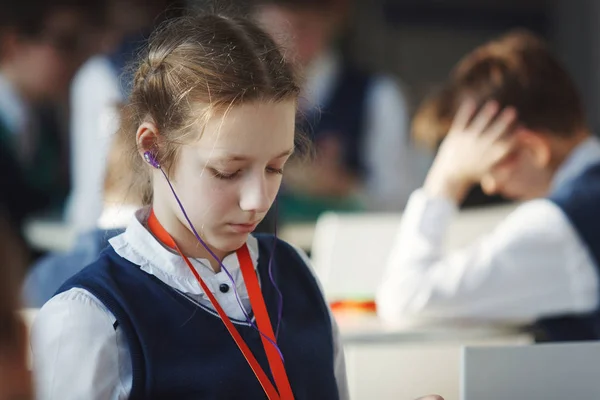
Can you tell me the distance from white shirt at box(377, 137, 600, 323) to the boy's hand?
0.14 metres

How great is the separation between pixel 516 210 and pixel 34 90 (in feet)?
9.88

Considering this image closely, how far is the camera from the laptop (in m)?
1.20

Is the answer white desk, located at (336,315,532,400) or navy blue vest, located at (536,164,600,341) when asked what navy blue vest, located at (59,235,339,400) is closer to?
white desk, located at (336,315,532,400)

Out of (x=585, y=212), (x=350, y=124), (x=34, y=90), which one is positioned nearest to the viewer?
(x=585, y=212)

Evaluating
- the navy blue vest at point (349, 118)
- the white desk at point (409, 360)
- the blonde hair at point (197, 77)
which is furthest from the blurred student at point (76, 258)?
the navy blue vest at point (349, 118)

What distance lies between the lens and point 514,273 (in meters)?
2.14

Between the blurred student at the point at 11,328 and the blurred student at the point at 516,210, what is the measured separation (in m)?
1.47

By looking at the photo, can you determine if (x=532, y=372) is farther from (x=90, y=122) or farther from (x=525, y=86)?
(x=90, y=122)

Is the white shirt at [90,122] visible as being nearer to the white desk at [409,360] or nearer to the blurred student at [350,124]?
the blurred student at [350,124]

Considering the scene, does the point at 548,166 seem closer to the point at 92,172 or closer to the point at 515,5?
the point at 92,172

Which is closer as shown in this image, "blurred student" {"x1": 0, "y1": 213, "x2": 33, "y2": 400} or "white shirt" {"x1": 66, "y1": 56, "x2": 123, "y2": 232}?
"blurred student" {"x1": 0, "y1": 213, "x2": 33, "y2": 400}

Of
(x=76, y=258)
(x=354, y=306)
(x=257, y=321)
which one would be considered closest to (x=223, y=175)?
(x=257, y=321)

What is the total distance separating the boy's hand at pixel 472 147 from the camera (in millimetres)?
2203

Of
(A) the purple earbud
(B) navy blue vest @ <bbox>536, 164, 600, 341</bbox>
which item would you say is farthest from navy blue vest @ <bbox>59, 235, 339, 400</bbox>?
(B) navy blue vest @ <bbox>536, 164, 600, 341</bbox>
